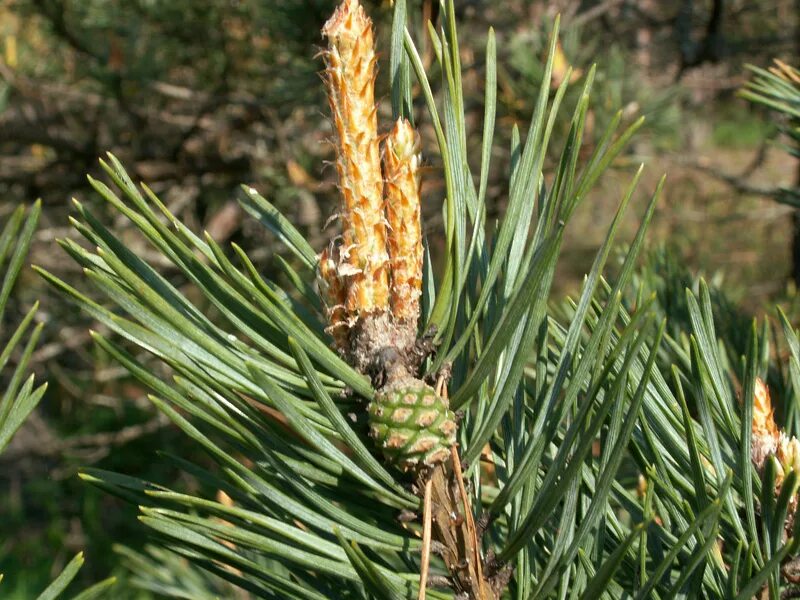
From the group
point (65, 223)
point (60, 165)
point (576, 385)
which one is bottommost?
point (65, 223)

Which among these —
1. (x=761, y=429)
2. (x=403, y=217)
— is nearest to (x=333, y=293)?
(x=403, y=217)

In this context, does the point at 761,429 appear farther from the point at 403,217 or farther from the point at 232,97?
the point at 232,97

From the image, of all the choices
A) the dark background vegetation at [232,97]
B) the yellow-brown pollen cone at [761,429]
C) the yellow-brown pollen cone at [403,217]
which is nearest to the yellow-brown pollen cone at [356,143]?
the yellow-brown pollen cone at [403,217]

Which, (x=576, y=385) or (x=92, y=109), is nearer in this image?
(x=576, y=385)

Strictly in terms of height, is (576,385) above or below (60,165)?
above

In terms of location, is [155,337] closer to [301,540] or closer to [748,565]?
[301,540]

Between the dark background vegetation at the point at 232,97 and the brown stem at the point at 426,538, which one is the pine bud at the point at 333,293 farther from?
the dark background vegetation at the point at 232,97

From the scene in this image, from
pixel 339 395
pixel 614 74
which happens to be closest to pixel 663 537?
pixel 339 395
